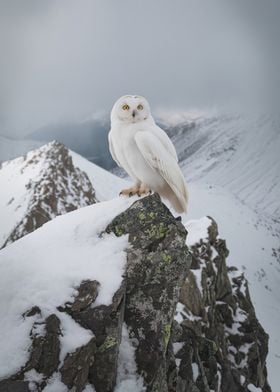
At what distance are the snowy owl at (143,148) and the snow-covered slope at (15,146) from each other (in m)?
127

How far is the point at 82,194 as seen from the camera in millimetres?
27219

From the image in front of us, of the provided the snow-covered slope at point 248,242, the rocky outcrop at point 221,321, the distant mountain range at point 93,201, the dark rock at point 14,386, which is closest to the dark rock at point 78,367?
the dark rock at point 14,386

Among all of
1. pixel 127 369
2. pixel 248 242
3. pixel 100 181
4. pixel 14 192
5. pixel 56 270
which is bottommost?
pixel 127 369

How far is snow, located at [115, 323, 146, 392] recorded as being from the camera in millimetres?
5285

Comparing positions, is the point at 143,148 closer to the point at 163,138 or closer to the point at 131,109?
the point at 163,138

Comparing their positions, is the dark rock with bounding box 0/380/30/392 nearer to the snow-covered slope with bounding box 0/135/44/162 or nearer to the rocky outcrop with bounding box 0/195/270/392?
the rocky outcrop with bounding box 0/195/270/392

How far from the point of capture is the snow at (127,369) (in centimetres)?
529

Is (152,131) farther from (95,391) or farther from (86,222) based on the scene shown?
(95,391)

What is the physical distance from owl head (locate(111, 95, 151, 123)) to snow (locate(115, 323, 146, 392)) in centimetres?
373

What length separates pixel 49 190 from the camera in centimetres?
2530

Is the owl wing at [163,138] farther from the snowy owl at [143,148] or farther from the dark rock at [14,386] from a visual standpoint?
the dark rock at [14,386]

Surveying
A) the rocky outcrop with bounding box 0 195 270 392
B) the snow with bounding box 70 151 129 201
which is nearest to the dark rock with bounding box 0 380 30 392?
the rocky outcrop with bounding box 0 195 270 392

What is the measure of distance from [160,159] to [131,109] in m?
1.09

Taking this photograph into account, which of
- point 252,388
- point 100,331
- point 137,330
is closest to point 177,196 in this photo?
point 137,330
